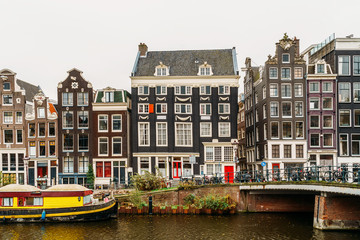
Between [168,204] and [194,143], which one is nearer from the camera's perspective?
[168,204]

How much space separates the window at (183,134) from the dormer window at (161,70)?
675cm

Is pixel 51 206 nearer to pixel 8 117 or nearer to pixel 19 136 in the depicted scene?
pixel 19 136

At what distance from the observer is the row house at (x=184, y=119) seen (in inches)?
2188

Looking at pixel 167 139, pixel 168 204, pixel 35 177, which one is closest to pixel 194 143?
pixel 167 139

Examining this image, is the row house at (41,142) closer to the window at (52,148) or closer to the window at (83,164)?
the window at (52,148)

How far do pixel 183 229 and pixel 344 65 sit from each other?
32.1 m

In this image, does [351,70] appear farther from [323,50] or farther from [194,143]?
[194,143]

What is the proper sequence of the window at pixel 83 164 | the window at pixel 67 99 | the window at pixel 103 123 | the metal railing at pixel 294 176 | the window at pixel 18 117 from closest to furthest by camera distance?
the metal railing at pixel 294 176, the window at pixel 83 164, the window at pixel 103 123, the window at pixel 67 99, the window at pixel 18 117

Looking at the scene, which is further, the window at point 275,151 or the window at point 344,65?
the window at point 344,65

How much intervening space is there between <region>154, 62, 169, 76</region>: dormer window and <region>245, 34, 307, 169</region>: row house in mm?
12433

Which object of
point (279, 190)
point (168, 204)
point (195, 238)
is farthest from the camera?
point (168, 204)

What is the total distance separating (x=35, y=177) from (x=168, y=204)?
2149 centimetres

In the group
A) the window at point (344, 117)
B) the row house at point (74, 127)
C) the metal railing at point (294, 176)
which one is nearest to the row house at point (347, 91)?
the window at point (344, 117)

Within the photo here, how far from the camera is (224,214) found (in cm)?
4206
